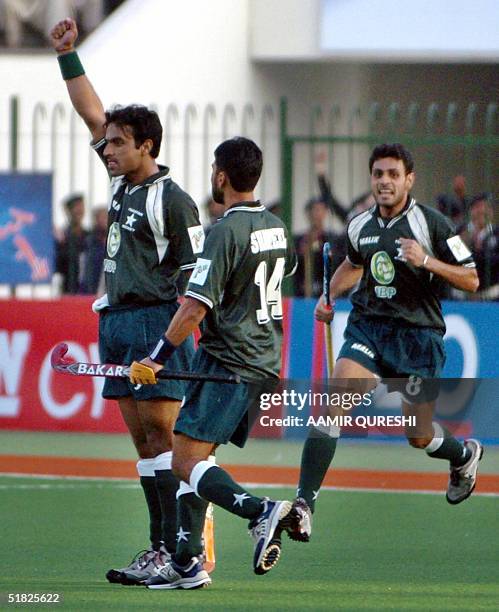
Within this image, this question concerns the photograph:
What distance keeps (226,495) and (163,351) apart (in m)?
0.74

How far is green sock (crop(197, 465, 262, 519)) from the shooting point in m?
7.93

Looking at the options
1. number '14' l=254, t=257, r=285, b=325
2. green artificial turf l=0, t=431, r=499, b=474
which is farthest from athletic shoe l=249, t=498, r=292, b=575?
green artificial turf l=0, t=431, r=499, b=474

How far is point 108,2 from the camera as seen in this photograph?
75.4 feet

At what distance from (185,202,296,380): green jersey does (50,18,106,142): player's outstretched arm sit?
49.5 inches

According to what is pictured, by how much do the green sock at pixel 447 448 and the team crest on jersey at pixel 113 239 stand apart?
2304 millimetres

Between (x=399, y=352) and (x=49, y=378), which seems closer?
(x=399, y=352)

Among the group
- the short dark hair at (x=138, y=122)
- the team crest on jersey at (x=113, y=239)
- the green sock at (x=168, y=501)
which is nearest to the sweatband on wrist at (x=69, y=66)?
the short dark hair at (x=138, y=122)

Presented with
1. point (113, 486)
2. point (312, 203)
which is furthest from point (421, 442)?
point (312, 203)

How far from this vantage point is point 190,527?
8.36 metres

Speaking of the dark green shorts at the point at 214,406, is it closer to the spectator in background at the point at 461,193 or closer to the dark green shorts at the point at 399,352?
the dark green shorts at the point at 399,352

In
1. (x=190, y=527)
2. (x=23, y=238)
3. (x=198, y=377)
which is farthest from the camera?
(x=23, y=238)

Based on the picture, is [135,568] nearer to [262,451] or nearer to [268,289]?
[268,289]

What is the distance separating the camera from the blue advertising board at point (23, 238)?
1636cm

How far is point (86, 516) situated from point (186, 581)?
2782 mm
